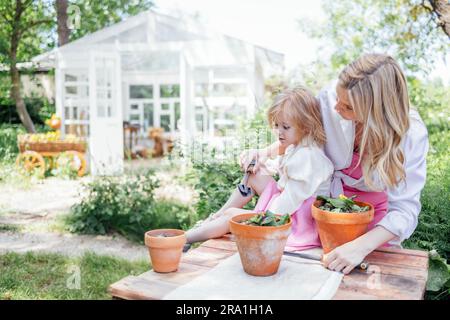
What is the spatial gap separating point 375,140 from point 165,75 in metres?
9.21

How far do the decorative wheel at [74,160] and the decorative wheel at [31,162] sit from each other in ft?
0.83

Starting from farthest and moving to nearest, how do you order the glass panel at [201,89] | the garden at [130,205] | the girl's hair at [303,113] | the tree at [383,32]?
the glass panel at [201,89]
the tree at [383,32]
the garden at [130,205]
the girl's hair at [303,113]

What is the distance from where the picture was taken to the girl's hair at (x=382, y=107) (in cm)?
140

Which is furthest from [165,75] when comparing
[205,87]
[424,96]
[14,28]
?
[424,96]

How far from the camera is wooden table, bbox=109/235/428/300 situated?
110cm

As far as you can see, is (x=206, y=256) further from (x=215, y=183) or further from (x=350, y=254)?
(x=215, y=183)

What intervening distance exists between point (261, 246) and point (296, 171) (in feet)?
1.68

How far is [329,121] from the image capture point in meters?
1.76

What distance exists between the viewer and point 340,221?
1.32 m

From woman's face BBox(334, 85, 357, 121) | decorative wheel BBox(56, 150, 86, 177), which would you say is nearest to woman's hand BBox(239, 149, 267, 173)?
woman's face BBox(334, 85, 357, 121)

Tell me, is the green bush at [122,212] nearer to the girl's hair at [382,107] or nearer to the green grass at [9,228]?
the green grass at [9,228]

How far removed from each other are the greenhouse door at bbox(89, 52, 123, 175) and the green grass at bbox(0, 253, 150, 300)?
12.8 ft

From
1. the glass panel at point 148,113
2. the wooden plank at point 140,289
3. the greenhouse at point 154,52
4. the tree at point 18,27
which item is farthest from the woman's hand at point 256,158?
the glass panel at point 148,113
